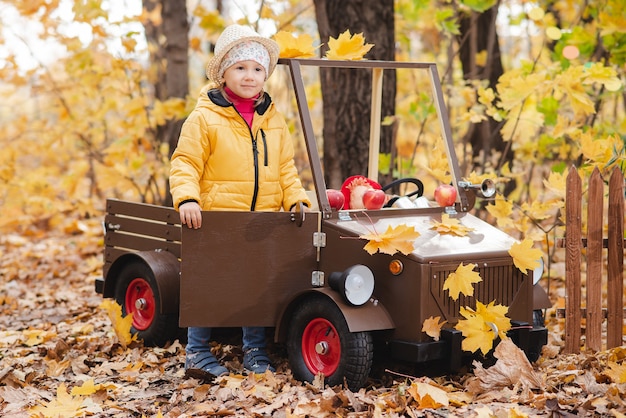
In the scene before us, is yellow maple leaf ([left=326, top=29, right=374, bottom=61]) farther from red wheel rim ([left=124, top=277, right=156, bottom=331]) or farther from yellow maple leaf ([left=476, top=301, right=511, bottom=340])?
red wheel rim ([left=124, top=277, right=156, bottom=331])

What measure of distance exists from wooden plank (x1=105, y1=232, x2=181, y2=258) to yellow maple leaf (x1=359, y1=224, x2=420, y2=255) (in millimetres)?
1535

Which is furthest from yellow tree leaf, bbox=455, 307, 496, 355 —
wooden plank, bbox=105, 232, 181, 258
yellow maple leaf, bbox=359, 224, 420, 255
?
wooden plank, bbox=105, 232, 181, 258

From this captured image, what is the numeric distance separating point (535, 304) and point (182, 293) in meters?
1.90

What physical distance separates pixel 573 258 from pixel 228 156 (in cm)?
198

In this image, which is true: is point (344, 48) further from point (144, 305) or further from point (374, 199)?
point (144, 305)

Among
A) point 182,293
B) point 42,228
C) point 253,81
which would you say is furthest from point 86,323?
point 42,228

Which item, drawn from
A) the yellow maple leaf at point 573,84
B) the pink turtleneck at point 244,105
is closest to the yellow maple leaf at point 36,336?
the pink turtleneck at point 244,105

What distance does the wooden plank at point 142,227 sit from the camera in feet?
16.1

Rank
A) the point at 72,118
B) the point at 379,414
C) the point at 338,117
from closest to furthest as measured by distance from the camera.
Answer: the point at 379,414 < the point at 338,117 < the point at 72,118

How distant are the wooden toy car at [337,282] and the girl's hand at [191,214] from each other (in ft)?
0.14

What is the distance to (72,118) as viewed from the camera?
884cm

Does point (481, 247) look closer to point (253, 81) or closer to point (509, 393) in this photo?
point (509, 393)

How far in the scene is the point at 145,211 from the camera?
16.7ft

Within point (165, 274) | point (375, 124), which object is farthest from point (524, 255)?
point (165, 274)
